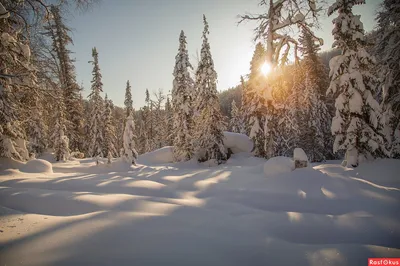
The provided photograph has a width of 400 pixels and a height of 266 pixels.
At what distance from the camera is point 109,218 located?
4.17 metres

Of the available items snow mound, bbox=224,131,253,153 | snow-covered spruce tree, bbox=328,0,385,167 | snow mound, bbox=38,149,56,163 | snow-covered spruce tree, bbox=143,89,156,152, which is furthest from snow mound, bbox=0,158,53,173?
snow-covered spruce tree, bbox=143,89,156,152

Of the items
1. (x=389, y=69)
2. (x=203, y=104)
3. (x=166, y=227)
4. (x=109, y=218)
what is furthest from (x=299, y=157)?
(x=203, y=104)

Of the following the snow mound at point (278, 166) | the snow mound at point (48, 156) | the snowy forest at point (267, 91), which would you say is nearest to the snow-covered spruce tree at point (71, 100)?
the snowy forest at point (267, 91)

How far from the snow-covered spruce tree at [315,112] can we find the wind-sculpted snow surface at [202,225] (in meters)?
16.1

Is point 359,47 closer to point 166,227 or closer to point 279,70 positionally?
point 279,70

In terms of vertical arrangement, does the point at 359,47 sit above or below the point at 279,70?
above

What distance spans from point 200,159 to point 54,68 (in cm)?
1599

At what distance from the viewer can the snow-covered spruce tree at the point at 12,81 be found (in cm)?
690

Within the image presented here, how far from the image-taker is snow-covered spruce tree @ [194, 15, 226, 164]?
21.3m

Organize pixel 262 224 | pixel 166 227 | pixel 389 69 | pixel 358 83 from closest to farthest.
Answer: pixel 166 227 → pixel 262 224 → pixel 358 83 → pixel 389 69

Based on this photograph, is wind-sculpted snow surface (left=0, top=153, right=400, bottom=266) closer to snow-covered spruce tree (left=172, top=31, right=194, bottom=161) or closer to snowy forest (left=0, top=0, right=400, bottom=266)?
snowy forest (left=0, top=0, right=400, bottom=266)

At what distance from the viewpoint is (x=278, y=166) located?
840cm

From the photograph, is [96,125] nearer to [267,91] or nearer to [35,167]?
[35,167]

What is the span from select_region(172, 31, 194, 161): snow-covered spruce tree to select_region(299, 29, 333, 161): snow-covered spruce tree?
39.6 ft
